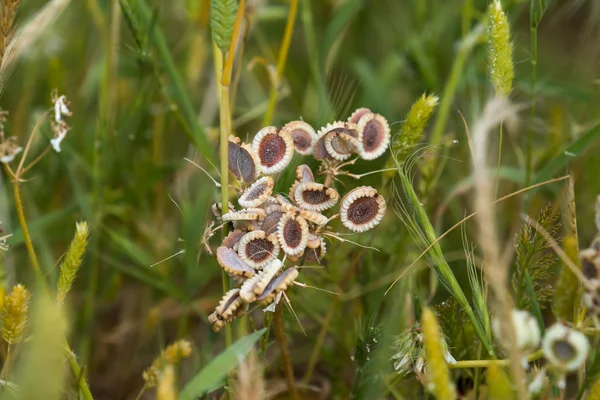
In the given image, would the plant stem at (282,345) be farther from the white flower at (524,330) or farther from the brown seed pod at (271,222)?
the white flower at (524,330)

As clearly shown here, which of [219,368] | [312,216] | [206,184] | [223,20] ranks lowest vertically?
[206,184]

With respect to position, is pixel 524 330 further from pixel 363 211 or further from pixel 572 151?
pixel 572 151

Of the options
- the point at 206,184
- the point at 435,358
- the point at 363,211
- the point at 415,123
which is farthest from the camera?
the point at 206,184

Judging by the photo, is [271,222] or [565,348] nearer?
[565,348]

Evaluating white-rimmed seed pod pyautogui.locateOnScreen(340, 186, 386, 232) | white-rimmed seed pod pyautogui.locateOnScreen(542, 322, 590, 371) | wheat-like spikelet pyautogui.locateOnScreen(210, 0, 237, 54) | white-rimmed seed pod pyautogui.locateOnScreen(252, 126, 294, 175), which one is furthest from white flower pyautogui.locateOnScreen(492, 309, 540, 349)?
wheat-like spikelet pyautogui.locateOnScreen(210, 0, 237, 54)

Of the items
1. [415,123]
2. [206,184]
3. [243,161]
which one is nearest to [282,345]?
[243,161]

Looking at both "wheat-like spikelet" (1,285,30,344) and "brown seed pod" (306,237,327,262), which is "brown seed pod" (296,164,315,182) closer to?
"brown seed pod" (306,237,327,262)

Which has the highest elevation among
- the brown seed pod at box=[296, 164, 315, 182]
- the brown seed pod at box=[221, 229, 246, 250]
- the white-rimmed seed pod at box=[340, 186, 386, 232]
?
the brown seed pod at box=[296, 164, 315, 182]
